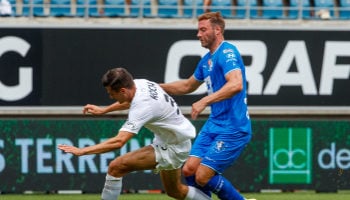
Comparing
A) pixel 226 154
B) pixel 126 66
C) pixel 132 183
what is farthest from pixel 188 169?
pixel 126 66

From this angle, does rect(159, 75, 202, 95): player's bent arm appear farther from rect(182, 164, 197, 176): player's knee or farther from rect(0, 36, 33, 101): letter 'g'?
rect(0, 36, 33, 101): letter 'g'

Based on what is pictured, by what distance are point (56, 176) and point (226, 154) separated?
6.14 metres

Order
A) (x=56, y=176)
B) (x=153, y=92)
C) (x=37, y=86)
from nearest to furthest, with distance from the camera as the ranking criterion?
(x=153, y=92) → (x=56, y=176) → (x=37, y=86)

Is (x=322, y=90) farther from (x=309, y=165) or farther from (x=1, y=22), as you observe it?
(x=1, y=22)

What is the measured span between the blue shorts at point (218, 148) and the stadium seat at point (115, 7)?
8.95m

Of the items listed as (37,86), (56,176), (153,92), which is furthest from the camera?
(37,86)

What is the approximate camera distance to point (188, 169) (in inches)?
376

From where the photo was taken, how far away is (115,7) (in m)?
18.5

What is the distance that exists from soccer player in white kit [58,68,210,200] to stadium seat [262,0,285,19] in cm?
906

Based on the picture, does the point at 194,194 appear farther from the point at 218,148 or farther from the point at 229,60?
the point at 229,60

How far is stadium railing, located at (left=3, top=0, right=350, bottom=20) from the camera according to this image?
59.2 feet

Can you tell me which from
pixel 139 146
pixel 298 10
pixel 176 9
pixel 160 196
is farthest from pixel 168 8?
pixel 160 196

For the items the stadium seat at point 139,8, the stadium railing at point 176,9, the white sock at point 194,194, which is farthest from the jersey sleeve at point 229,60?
the stadium seat at point 139,8

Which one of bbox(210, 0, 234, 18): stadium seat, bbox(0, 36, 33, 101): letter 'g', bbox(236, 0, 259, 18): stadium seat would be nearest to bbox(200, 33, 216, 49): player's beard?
bbox(0, 36, 33, 101): letter 'g'
